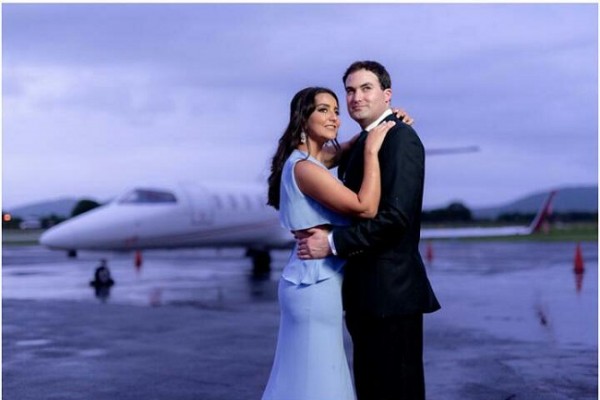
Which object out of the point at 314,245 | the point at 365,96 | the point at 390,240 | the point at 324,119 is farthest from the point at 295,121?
the point at 390,240

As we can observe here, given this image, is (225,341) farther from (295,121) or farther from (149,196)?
(149,196)

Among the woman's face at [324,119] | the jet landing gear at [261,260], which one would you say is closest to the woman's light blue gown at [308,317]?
the woman's face at [324,119]

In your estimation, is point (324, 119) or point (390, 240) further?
point (324, 119)

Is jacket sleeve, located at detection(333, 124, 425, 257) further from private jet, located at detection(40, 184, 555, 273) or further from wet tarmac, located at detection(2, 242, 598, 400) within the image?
private jet, located at detection(40, 184, 555, 273)

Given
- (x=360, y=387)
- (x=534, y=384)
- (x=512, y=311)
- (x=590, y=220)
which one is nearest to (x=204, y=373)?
(x=534, y=384)

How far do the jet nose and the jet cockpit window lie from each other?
5.31 feet

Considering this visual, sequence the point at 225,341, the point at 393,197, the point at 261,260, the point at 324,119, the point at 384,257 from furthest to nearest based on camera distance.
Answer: the point at 261,260 < the point at 225,341 < the point at 324,119 < the point at 384,257 < the point at 393,197

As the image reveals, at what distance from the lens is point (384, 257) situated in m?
3.62

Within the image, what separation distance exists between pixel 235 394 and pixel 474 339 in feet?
11.3

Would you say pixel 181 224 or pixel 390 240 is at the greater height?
pixel 390 240

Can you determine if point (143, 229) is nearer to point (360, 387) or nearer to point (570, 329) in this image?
point (570, 329)

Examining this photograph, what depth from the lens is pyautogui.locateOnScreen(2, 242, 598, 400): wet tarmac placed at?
21.9 feet

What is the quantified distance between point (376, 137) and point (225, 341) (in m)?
5.75

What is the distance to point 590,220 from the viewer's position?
9419 centimetres
